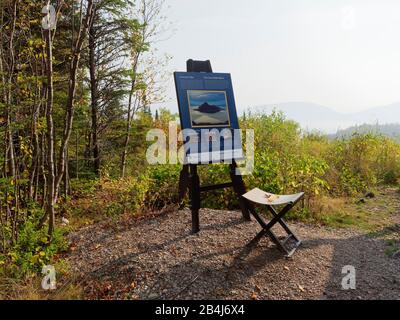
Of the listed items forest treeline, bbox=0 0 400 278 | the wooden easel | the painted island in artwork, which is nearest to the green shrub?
forest treeline, bbox=0 0 400 278

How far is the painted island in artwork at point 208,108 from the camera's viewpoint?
13.8 ft

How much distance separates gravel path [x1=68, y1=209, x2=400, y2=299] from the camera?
127 inches

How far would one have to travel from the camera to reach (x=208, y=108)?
4.30 meters

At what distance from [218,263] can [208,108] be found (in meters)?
1.76

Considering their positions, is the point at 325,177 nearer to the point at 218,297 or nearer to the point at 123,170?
the point at 123,170

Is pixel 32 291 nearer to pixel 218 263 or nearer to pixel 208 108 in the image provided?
pixel 218 263

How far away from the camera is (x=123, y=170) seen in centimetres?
819

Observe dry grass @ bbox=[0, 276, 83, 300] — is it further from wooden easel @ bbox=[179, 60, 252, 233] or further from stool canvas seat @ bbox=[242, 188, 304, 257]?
stool canvas seat @ bbox=[242, 188, 304, 257]

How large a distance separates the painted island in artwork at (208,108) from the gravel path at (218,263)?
1.25 metres

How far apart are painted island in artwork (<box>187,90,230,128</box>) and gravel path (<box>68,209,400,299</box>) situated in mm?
1251

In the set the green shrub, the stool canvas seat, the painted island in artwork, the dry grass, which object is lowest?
the dry grass

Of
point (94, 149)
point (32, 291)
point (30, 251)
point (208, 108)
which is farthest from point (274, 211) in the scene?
point (94, 149)
